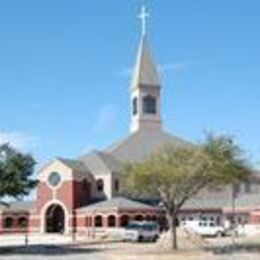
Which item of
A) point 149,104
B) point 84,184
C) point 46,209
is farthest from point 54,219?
point 149,104

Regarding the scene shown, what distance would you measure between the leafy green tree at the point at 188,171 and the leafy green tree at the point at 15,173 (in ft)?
23.8

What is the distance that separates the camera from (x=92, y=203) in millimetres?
105250

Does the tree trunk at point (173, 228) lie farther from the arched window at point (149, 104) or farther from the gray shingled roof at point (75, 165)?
the arched window at point (149, 104)

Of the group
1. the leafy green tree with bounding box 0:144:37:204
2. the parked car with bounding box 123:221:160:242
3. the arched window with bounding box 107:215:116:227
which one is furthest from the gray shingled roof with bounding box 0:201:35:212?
the leafy green tree with bounding box 0:144:37:204

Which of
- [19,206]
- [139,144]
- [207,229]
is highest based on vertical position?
[139,144]

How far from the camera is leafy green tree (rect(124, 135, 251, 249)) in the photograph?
189ft

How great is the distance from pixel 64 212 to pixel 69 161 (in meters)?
6.20

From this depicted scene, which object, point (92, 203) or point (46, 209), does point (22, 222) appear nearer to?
point (46, 209)

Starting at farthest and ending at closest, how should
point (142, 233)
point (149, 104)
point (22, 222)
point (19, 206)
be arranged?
1. point (149, 104)
2. point (19, 206)
3. point (22, 222)
4. point (142, 233)

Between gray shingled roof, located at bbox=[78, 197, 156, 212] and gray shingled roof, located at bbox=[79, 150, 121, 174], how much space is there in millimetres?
6522

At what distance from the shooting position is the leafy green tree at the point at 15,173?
60.5 metres

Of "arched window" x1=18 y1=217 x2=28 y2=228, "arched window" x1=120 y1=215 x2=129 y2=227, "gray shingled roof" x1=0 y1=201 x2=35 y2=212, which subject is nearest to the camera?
"arched window" x1=120 y1=215 x2=129 y2=227

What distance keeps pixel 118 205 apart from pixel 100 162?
1286 cm

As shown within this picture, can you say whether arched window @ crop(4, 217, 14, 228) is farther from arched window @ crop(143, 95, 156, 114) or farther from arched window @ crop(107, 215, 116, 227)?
arched window @ crop(143, 95, 156, 114)
